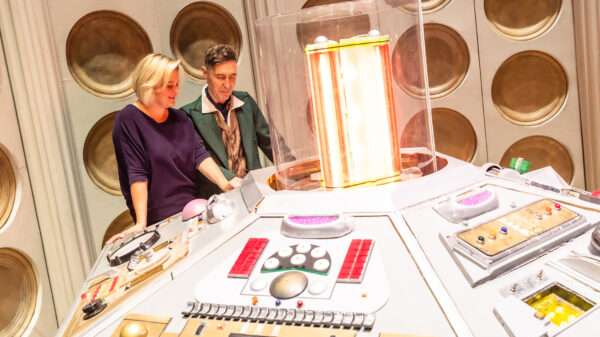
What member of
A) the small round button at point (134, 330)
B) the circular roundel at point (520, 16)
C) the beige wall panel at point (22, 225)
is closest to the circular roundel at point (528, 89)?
the circular roundel at point (520, 16)

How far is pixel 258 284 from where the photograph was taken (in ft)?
2.87

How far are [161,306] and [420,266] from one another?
53 centimetres

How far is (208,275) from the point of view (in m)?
0.95

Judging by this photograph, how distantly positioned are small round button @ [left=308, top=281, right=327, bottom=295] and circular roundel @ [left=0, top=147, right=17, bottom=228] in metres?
1.84

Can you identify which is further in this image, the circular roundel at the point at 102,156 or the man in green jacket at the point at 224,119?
the circular roundel at the point at 102,156

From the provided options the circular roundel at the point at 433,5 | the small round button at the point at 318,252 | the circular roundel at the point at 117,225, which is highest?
the circular roundel at the point at 433,5

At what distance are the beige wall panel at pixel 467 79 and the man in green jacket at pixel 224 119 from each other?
123 cm

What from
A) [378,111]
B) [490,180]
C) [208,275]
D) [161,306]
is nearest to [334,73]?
[378,111]

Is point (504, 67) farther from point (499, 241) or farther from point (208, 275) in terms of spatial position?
point (208, 275)

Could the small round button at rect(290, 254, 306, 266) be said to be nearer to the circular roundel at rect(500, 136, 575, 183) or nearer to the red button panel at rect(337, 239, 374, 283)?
the red button panel at rect(337, 239, 374, 283)

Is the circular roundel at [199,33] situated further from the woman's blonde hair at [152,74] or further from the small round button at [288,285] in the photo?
the small round button at [288,285]

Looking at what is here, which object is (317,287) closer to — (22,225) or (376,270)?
(376,270)

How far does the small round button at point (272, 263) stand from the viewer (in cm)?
91

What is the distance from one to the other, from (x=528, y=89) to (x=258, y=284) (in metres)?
2.48
